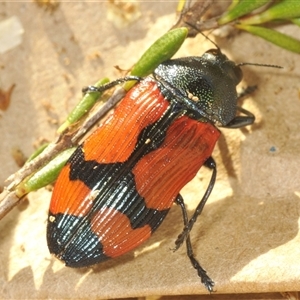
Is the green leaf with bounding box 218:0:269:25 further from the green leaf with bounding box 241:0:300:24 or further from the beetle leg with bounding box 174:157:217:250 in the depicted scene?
the beetle leg with bounding box 174:157:217:250

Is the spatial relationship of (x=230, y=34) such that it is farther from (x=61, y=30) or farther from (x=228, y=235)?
(x=228, y=235)

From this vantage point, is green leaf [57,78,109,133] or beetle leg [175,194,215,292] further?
green leaf [57,78,109,133]

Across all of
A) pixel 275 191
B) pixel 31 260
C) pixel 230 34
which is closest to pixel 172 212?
pixel 275 191

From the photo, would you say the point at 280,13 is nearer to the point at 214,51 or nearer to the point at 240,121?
the point at 214,51

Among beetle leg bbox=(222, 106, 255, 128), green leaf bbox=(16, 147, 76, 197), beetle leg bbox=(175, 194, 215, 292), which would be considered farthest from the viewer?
beetle leg bbox=(222, 106, 255, 128)

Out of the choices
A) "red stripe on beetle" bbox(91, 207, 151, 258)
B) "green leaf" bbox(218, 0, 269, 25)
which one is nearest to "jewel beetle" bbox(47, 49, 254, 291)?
"red stripe on beetle" bbox(91, 207, 151, 258)

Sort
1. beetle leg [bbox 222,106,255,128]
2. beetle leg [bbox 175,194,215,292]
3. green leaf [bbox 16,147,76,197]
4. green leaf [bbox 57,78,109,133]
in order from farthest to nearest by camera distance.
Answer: beetle leg [bbox 222,106,255,128] < green leaf [bbox 57,78,109,133] < green leaf [bbox 16,147,76,197] < beetle leg [bbox 175,194,215,292]

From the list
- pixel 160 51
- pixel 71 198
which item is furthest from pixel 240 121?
pixel 71 198
